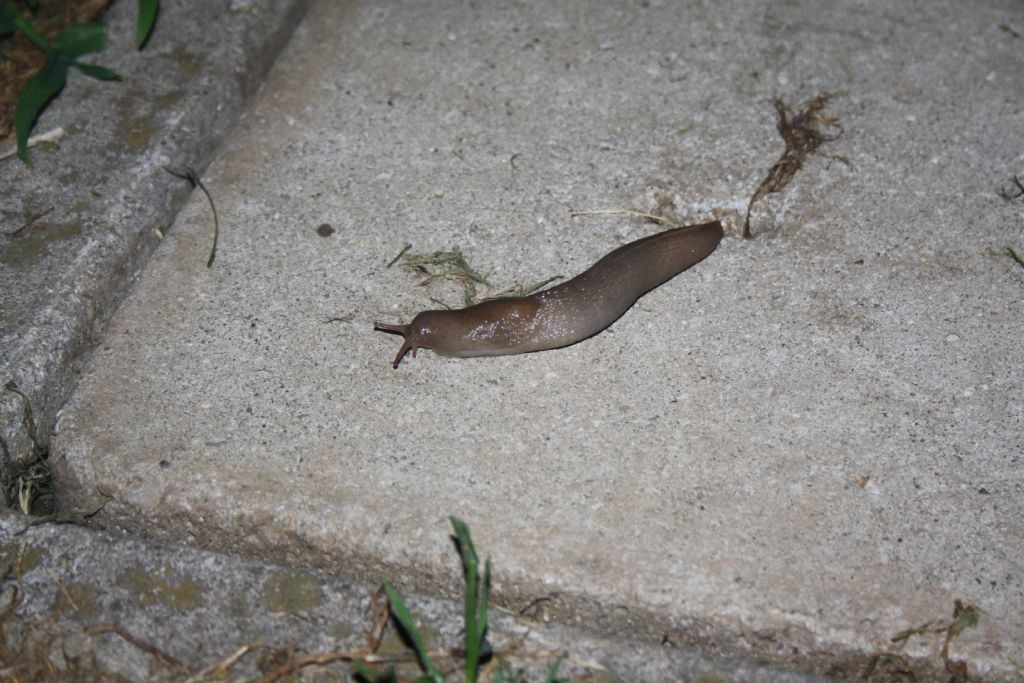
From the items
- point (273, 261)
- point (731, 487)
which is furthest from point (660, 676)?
point (273, 261)

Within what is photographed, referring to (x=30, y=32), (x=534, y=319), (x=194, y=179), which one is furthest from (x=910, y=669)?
(x=30, y=32)

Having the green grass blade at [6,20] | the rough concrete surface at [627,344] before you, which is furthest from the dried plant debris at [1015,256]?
the green grass blade at [6,20]

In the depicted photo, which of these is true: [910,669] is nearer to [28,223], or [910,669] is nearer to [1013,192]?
[1013,192]

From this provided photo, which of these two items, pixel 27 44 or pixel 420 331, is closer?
pixel 420 331

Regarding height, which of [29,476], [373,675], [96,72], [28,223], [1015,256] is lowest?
[29,476]

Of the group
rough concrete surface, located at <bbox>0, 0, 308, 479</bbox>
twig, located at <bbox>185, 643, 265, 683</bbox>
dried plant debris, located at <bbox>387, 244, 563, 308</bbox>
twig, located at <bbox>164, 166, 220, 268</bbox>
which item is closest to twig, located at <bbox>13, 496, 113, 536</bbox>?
rough concrete surface, located at <bbox>0, 0, 308, 479</bbox>

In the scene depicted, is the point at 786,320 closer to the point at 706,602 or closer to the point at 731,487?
the point at 731,487

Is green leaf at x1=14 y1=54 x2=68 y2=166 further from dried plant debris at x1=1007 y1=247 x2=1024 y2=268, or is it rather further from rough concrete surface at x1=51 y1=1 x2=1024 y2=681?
dried plant debris at x1=1007 y1=247 x2=1024 y2=268
